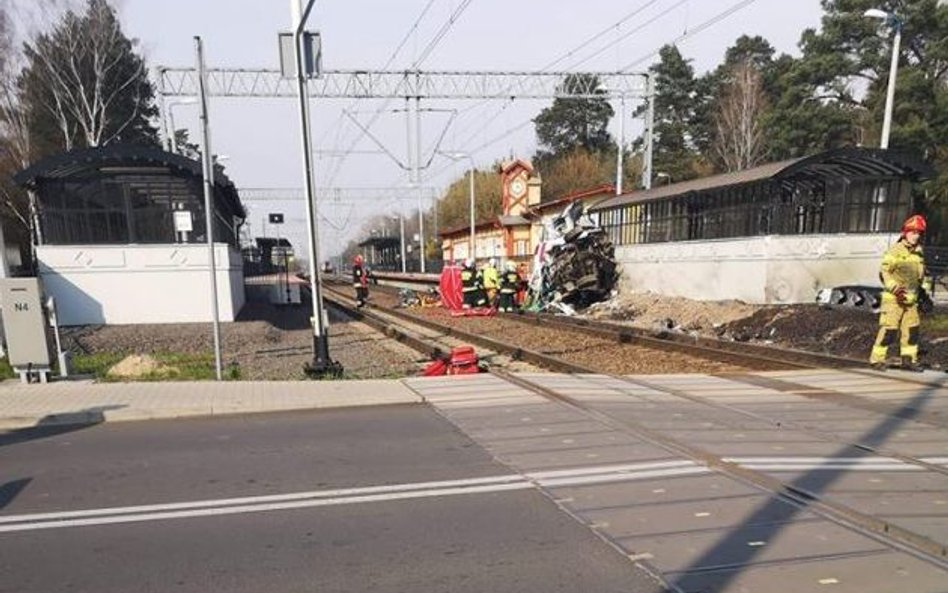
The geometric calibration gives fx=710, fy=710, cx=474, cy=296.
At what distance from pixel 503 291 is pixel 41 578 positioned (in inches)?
895

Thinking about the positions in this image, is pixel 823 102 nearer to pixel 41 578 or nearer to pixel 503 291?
pixel 503 291

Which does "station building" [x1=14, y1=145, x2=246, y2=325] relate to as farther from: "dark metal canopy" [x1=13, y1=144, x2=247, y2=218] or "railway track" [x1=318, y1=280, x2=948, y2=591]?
"railway track" [x1=318, y1=280, x2=948, y2=591]

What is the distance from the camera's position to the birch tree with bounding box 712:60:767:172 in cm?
4853

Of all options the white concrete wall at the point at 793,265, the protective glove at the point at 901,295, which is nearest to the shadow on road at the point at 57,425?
the protective glove at the point at 901,295

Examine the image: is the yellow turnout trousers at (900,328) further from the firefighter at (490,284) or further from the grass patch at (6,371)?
the firefighter at (490,284)

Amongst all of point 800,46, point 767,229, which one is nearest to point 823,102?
point 800,46

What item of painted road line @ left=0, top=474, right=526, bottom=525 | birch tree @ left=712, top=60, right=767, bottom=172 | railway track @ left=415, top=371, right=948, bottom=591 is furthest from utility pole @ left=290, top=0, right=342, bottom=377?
birch tree @ left=712, top=60, right=767, bottom=172

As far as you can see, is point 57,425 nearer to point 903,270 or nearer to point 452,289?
point 903,270

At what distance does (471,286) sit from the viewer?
1054 inches

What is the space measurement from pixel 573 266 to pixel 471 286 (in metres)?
3.91

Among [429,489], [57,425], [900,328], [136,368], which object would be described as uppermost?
[900,328]

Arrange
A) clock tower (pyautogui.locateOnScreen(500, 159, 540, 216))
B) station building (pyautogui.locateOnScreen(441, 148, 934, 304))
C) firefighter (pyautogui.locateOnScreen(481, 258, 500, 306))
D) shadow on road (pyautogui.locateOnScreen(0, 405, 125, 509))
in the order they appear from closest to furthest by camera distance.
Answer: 1. shadow on road (pyautogui.locateOnScreen(0, 405, 125, 509))
2. station building (pyautogui.locateOnScreen(441, 148, 934, 304))
3. firefighter (pyautogui.locateOnScreen(481, 258, 500, 306))
4. clock tower (pyautogui.locateOnScreen(500, 159, 540, 216))

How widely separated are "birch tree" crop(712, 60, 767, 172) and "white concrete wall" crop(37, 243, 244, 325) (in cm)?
3845

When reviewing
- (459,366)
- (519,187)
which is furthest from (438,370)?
(519,187)
